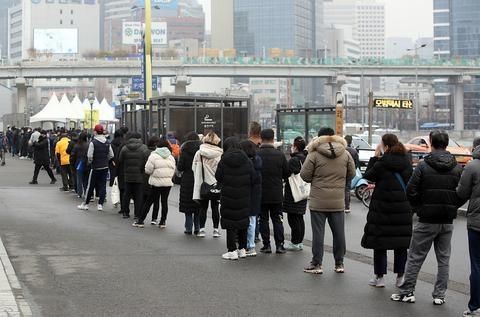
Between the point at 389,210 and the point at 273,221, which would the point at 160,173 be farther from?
the point at 389,210

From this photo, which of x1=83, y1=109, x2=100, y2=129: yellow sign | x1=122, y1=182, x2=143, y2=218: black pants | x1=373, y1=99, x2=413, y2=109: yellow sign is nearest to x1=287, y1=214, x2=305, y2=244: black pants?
x1=122, y1=182, x2=143, y2=218: black pants

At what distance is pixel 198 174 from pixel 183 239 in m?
1.40

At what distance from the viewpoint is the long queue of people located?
8.55m

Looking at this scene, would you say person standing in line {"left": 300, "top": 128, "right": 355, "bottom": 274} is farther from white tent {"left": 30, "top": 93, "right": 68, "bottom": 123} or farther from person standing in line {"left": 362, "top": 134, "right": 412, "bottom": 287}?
white tent {"left": 30, "top": 93, "right": 68, "bottom": 123}

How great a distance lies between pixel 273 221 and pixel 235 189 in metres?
1.09

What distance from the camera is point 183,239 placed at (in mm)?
13719

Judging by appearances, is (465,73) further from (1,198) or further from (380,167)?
(380,167)

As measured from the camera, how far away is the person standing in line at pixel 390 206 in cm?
918

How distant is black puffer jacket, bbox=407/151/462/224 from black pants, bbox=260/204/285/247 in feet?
12.1

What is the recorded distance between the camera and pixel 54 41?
134m

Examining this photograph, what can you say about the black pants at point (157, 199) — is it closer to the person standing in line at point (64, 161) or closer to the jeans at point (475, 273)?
the jeans at point (475, 273)

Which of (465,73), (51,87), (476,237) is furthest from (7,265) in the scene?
(51,87)

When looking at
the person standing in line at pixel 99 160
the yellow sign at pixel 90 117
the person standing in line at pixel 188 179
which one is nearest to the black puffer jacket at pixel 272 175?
the person standing in line at pixel 188 179

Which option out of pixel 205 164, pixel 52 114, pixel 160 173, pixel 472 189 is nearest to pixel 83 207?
pixel 160 173
